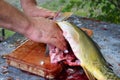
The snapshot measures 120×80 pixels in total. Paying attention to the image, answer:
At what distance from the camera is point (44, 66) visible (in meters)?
2.28

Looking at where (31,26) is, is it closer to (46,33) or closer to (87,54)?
(46,33)

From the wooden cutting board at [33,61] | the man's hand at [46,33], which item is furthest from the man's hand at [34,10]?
the man's hand at [46,33]

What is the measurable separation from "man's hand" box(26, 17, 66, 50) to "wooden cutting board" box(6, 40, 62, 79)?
0.16 m

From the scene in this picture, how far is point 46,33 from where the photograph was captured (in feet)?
7.23

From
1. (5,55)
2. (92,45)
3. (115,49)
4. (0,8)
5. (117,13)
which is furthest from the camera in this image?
(117,13)

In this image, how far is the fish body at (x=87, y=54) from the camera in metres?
2.06

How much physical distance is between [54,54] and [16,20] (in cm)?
37

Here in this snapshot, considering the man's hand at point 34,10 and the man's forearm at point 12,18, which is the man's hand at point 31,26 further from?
the man's hand at point 34,10

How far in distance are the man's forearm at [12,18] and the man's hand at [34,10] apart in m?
0.53

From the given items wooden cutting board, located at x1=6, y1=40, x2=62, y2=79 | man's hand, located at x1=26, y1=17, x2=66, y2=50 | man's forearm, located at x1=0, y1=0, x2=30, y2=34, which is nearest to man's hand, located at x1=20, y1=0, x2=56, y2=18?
wooden cutting board, located at x1=6, y1=40, x2=62, y2=79

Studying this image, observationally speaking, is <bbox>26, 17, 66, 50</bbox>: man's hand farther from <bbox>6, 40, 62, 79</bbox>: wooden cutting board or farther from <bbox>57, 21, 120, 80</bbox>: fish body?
<bbox>6, 40, 62, 79</bbox>: wooden cutting board

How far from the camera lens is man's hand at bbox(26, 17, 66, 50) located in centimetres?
217

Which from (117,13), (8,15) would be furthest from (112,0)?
(8,15)

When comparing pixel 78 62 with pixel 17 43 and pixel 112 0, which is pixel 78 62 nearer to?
pixel 17 43
